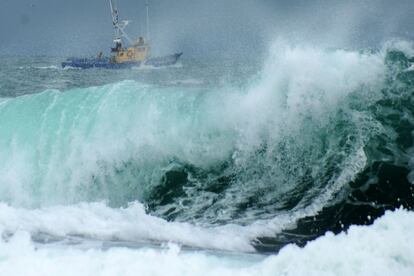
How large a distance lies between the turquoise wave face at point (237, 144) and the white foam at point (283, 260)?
9.92 feet

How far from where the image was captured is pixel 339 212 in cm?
780

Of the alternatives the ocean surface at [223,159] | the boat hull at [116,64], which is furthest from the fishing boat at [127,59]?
the ocean surface at [223,159]

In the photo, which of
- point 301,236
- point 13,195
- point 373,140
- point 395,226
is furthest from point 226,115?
point 395,226

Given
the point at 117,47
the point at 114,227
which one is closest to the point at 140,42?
the point at 117,47

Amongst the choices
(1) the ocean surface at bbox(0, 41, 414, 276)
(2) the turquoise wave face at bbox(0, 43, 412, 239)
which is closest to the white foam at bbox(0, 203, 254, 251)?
(1) the ocean surface at bbox(0, 41, 414, 276)

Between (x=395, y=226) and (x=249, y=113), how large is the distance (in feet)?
18.2

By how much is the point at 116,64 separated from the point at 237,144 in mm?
48931

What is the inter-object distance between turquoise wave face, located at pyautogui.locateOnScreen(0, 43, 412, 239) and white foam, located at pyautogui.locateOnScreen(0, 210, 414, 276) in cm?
302

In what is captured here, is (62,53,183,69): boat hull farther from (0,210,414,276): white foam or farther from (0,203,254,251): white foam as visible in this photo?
(0,210,414,276): white foam

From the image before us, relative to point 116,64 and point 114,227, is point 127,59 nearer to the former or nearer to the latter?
point 116,64

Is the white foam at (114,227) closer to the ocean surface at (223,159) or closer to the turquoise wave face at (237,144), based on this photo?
the ocean surface at (223,159)

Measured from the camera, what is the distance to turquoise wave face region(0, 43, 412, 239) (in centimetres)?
878

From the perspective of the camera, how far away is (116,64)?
56844mm

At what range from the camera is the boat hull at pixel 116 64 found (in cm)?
5628
